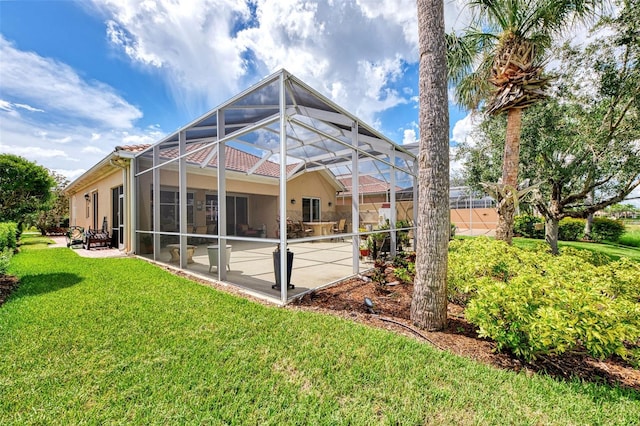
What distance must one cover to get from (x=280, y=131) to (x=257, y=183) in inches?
372

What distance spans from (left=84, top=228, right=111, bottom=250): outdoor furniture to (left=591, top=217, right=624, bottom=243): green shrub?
86.2 ft

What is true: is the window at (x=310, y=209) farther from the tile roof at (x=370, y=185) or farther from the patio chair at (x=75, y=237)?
the patio chair at (x=75, y=237)

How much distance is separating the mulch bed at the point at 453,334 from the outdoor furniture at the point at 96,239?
412 inches

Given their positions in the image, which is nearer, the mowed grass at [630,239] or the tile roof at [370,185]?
the tile roof at [370,185]

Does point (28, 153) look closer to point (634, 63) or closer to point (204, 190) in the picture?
point (204, 190)

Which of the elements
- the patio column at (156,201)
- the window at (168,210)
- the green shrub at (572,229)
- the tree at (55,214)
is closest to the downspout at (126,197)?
the patio column at (156,201)

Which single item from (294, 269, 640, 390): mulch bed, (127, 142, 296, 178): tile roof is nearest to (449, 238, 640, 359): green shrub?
(294, 269, 640, 390): mulch bed

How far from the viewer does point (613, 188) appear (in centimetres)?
891

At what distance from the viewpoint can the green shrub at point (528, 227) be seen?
1716 centimetres

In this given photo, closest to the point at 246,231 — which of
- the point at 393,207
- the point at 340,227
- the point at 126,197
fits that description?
the point at 340,227

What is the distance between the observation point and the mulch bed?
2781 mm

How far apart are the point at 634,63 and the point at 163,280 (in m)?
13.5

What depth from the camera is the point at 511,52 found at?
6.70 meters

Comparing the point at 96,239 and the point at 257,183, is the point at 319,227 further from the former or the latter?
the point at 96,239
